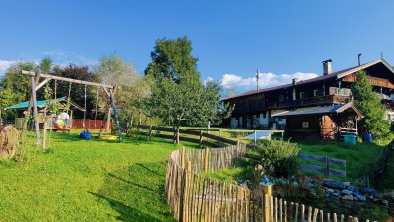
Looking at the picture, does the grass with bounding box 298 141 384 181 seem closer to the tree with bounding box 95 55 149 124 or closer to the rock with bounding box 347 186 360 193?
the rock with bounding box 347 186 360 193

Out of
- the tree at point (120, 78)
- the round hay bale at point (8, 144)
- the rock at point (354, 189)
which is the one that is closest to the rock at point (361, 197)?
the rock at point (354, 189)

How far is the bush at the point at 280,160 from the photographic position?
15.7m

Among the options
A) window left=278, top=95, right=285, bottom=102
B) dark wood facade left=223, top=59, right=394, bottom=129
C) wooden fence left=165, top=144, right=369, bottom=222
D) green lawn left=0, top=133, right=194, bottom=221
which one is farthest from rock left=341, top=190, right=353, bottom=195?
window left=278, top=95, right=285, bottom=102

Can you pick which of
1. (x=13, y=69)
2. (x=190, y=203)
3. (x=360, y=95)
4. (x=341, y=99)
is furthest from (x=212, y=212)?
(x=13, y=69)

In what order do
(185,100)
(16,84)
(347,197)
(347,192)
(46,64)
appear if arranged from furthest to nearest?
(46,64), (16,84), (185,100), (347,192), (347,197)

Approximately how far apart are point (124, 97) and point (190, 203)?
39.6 metres

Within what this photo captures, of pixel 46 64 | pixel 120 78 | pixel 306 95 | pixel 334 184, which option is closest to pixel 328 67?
pixel 306 95

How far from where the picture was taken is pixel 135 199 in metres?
Result: 9.95

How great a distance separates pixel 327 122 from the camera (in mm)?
30016

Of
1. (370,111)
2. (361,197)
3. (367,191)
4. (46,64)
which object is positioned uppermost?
(46,64)

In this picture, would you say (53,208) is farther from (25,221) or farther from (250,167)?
(250,167)

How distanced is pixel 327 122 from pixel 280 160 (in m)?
16.7

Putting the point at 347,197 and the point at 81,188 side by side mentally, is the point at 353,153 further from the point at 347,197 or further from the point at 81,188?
the point at 81,188

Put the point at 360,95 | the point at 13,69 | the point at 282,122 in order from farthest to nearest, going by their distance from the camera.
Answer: the point at 13,69 < the point at 282,122 < the point at 360,95
